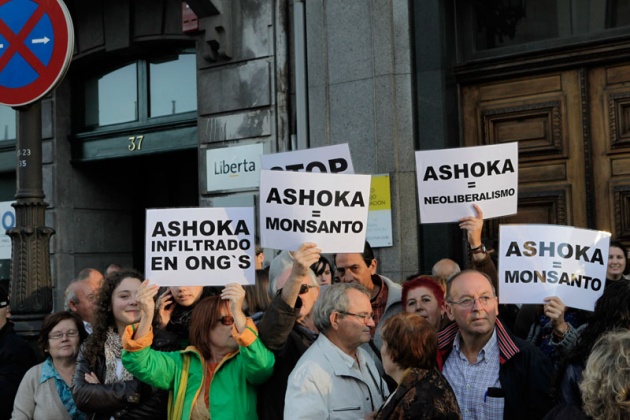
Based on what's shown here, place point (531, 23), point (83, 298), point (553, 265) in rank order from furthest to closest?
point (531, 23)
point (83, 298)
point (553, 265)

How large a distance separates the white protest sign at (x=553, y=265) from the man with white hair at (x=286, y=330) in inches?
44.4

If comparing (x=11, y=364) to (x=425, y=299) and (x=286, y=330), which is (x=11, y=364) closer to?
(x=286, y=330)

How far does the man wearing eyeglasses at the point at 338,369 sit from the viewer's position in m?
4.86

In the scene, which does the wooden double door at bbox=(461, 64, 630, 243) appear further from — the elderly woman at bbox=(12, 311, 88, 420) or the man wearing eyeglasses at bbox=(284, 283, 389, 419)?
the elderly woman at bbox=(12, 311, 88, 420)

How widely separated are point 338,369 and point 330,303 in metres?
0.37

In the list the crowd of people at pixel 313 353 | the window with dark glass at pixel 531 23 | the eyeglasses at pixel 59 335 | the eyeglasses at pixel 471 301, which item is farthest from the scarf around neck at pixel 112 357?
the window with dark glass at pixel 531 23

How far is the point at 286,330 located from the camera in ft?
17.1

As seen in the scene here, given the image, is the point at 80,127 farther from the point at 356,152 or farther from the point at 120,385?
the point at 120,385

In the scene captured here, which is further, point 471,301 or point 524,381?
point 471,301

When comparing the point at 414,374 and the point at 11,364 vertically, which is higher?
the point at 414,374

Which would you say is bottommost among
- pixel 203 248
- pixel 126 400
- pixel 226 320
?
pixel 126 400

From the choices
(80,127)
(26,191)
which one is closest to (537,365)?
(26,191)

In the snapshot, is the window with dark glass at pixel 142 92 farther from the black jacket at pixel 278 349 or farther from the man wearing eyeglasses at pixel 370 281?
the black jacket at pixel 278 349

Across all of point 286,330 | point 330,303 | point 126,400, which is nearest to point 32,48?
point 126,400
